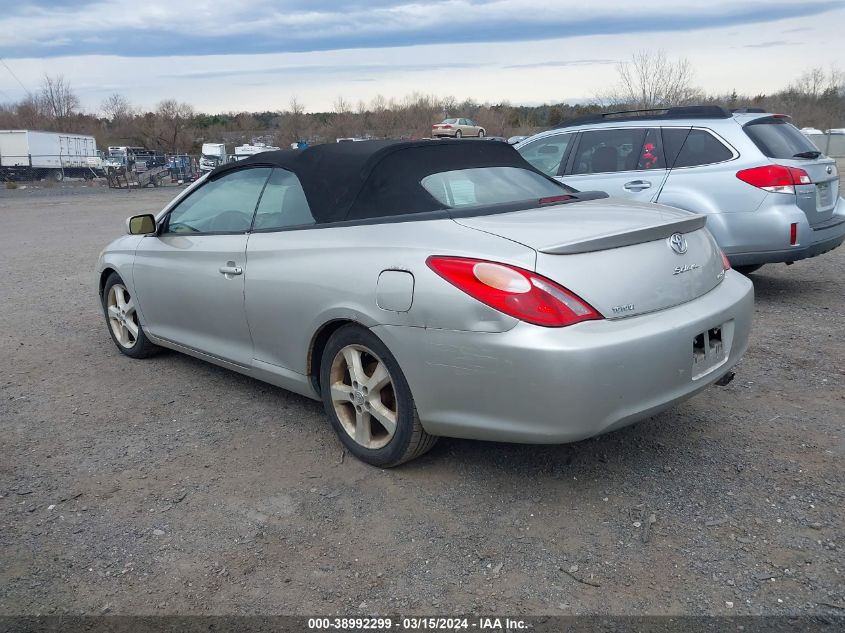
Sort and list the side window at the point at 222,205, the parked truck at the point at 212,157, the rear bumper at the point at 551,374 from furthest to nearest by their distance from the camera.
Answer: the parked truck at the point at 212,157 → the side window at the point at 222,205 → the rear bumper at the point at 551,374

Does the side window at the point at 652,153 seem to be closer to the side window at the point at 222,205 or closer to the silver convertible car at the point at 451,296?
the silver convertible car at the point at 451,296

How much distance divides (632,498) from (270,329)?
79.7 inches

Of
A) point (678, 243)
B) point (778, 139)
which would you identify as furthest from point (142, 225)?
point (778, 139)

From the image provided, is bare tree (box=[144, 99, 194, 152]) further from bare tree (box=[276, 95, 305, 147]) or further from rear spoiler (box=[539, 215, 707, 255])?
rear spoiler (box=[539, 215, 707, 255])

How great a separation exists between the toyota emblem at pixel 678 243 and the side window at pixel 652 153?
12.7 ft

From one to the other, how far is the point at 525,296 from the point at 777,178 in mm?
4448

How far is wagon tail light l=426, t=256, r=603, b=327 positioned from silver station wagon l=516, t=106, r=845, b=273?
415 centimetres

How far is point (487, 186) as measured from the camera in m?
4.04

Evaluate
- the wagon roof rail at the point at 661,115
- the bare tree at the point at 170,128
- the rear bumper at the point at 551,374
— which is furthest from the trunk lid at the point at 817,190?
the bare tree at the point at 170,128

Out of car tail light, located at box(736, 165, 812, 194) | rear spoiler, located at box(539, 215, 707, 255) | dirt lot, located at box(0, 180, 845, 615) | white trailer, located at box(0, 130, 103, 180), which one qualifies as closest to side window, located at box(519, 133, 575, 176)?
car tail light, located at box(736, 165, 812, 194)

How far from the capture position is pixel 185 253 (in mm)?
4750

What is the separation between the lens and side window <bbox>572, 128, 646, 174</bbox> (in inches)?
287

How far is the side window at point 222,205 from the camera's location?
445 centimetres

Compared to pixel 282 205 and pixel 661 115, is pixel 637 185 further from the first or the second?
pixel 282 205
